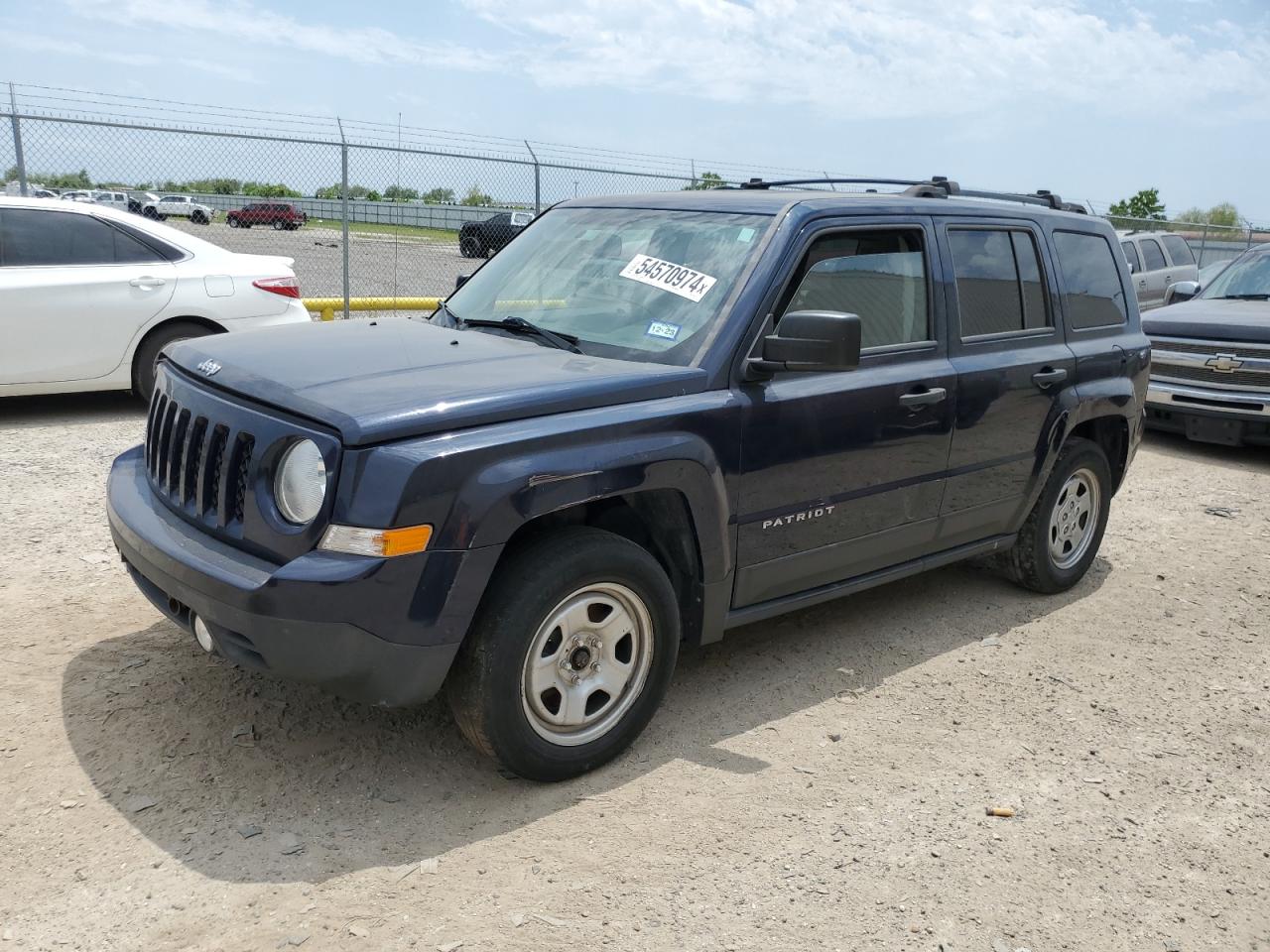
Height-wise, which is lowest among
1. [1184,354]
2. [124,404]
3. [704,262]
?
[124,404]

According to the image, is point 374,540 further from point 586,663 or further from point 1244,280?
point 1244,280

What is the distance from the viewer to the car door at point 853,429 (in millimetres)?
3994

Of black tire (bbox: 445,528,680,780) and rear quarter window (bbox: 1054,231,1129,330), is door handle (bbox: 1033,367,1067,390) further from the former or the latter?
black tire (bbox: 445,528,680,780)

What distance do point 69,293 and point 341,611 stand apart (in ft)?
19.3

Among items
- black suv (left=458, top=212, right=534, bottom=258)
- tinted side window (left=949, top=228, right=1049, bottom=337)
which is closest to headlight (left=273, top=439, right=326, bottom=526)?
tinted side window (left=949, top=228, right=1049, bottom=337)

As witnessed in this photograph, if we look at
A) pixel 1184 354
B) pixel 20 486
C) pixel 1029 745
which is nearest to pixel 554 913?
pixel 1029 745

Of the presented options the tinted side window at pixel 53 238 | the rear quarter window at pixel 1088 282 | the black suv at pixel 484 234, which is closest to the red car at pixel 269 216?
the black suv at pixel 484 234

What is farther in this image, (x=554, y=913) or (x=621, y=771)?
(x=621, y=771)

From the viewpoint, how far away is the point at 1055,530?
18.5 ft

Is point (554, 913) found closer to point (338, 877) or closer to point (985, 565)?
point (338, 877)

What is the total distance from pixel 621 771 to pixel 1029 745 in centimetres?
154

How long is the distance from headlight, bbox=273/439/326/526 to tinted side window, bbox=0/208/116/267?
5.70 m

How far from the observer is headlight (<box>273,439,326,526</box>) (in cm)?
316

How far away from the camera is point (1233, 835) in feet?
11.7
